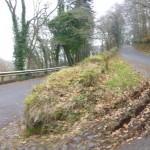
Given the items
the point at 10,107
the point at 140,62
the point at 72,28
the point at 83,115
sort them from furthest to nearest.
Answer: the point at 72,28
the point at 140,62
the point at 10,107
the point at 83,115

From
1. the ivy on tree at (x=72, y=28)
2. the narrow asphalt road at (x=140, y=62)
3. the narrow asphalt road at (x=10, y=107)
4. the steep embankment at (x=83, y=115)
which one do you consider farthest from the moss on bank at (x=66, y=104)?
the ivy on tree at (x=72, y=28)

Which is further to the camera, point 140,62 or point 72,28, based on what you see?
point 72,28

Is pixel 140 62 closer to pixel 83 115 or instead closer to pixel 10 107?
pixel 10 107

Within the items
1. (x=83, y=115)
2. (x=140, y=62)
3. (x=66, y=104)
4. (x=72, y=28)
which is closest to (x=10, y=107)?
(x=66, y=104)

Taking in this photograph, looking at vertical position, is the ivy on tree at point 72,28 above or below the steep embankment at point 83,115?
above

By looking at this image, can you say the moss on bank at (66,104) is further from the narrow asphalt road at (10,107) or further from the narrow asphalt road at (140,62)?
the narrow asphalt road at (140,62)

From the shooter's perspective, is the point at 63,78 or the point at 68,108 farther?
the point at 63,78

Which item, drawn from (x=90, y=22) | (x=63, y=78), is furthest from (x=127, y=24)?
(x=63, y=78)

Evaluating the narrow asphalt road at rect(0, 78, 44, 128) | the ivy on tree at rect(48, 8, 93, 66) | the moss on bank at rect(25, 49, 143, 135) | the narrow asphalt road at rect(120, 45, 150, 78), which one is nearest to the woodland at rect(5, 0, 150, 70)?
the ivy on tree at rect(48, 8, 93, 66)

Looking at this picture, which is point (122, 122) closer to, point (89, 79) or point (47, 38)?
point (89, 79)

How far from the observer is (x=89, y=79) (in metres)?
11.4

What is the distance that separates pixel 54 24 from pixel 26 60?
6.72 m

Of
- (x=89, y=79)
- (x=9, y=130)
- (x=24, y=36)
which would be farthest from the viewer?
(x=24, y=36)

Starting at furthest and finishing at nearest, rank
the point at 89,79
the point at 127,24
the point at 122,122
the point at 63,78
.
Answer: the point at 127,24
the point at 63,78
the point at 89,79
the point at 122,122
